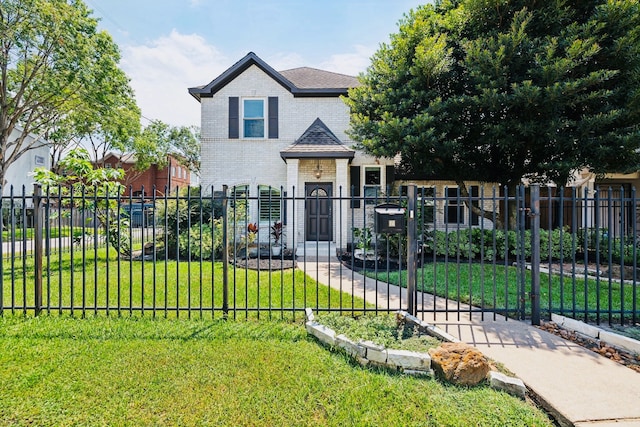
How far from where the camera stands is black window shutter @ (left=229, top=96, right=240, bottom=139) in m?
13.4

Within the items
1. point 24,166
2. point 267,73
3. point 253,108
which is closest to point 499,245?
point 253,108

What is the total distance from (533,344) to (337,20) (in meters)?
8.89

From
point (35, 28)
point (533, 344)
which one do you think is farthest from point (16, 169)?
point (533, 344)

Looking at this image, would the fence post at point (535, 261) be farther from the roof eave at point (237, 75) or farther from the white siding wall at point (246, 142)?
the roof eave at point (237, 75)

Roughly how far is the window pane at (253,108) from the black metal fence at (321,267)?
3.07 metres

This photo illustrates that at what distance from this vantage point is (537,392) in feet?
9.93

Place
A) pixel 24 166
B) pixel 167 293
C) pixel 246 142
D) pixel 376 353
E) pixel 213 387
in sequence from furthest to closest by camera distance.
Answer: pixel 24 166
pixel 246 142
pixel 167 293
pixel 376 353
pixel 213 387

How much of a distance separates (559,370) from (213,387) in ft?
11.3

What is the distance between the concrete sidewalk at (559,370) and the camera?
2.74 metres

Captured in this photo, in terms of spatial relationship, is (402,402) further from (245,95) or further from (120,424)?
(245,95)

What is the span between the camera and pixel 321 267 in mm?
9297

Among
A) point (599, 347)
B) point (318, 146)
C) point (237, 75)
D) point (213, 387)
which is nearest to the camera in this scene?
point (213, 387)

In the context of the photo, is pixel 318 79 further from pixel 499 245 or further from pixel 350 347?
pixel 350 347

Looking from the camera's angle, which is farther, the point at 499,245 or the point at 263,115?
the point at 263,115
